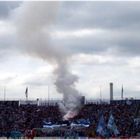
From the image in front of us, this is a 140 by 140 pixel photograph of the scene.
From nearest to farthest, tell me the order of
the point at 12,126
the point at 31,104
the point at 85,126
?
the point at 85,126 → the point at 12,126 → the point at 31,104

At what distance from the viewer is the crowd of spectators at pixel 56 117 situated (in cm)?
9675

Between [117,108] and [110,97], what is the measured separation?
2333 cm

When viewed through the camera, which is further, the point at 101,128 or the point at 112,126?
the point at 112,126

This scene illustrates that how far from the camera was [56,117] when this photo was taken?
364 feet

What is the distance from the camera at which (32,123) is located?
353ft

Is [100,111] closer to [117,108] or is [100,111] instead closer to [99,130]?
[117,108]

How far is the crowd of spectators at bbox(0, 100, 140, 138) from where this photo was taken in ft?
317

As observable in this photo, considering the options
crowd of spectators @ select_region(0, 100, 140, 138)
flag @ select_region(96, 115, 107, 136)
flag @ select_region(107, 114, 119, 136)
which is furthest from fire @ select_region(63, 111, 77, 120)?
flag @ select_region(96, 115, 107, 136)

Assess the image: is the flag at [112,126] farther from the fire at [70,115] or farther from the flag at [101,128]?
the fire at [70,115]

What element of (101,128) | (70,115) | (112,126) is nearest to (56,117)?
(70,115)

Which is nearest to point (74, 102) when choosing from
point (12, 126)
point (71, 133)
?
point (12, 126)

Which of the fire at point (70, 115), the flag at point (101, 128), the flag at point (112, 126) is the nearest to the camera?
the flag at point (101, 128)

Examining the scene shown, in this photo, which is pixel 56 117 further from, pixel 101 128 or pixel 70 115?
pixel 101 128

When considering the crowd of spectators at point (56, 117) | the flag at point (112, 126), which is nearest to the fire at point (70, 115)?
the crowd of spectators at point (56, 117)
